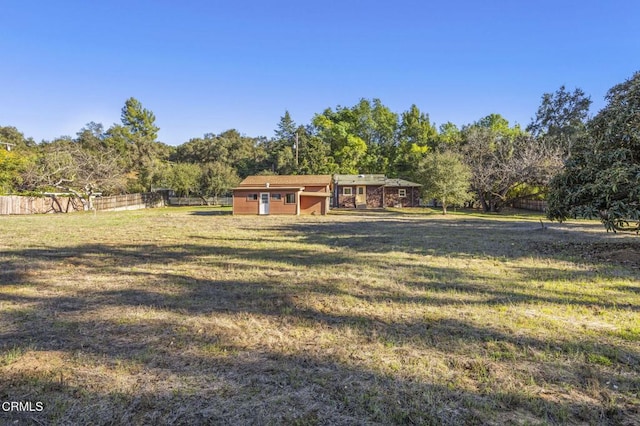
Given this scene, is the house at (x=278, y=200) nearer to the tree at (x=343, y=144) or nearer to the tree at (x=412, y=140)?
the tree at (x=343, y=144)

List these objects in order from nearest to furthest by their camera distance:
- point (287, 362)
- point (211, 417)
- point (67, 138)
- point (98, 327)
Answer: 1. point (211, 417)
2. point (287, 362)
3. point (98, 327)
4. point (67, 138)

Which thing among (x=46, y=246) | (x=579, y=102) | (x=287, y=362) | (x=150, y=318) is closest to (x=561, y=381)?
(x=287, y=362)

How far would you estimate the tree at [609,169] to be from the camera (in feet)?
26.0

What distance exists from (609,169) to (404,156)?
39.5 m

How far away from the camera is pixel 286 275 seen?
6707mm

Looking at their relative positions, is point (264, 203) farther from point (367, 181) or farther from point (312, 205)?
point (367, 181)

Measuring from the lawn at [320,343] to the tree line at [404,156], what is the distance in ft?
9.65

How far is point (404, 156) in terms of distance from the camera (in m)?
46.7

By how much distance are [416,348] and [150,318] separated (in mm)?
3266

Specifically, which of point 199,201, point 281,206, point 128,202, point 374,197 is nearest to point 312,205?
point 281,206

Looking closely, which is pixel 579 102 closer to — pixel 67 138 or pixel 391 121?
pixel 391 121

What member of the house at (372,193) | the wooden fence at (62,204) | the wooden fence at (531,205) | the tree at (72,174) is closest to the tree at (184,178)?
the wooden fence at (62,204)

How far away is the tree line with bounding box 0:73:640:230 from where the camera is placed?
862cm

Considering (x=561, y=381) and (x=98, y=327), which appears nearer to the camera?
(x=561, y=381)
